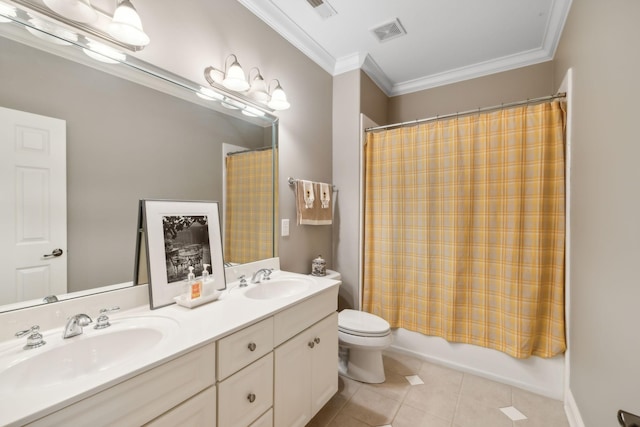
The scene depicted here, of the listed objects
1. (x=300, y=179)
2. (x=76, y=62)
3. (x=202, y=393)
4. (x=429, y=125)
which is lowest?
(x=202, y=393)

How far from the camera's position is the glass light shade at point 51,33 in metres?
0.92

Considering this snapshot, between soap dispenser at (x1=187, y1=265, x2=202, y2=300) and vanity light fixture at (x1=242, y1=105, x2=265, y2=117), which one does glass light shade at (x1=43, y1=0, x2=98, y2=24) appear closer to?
vanity light fixture at (x1=242, y1=105, x2=265, y2=117)

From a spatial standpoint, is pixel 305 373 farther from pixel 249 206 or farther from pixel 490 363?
pixel 490 363

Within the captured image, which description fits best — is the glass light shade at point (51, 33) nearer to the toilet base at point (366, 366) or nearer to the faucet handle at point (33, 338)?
the faucet handle at point (33, 338)

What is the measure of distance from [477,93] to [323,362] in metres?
2.75

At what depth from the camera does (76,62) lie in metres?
1.01

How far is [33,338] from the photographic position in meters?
0.83

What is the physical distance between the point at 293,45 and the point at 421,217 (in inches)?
66.7

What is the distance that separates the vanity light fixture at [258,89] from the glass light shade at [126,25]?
2.13 ft

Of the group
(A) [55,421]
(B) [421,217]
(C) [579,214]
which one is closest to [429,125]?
(B) [421,217]

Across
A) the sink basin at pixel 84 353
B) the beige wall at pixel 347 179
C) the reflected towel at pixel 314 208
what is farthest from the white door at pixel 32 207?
the beige wall at pixel 347 179

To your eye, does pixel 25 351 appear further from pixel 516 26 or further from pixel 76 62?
pixel 516 26

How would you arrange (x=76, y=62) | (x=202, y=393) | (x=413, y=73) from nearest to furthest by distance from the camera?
1. (x=202, y=393)
2. (x=76, y=62)
3. (x=413, y=73)

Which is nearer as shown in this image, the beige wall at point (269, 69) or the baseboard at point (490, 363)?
the beige wall at point (269, 69)
